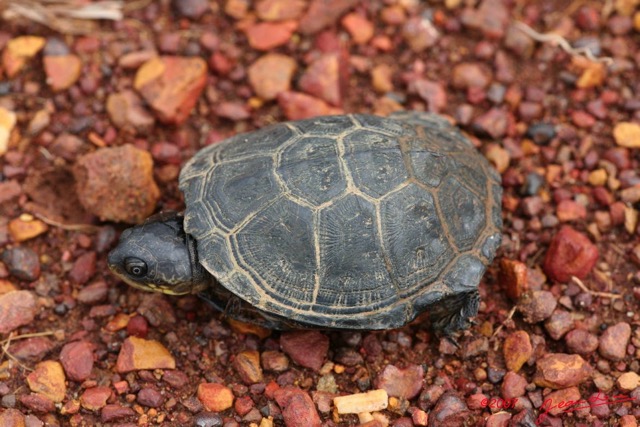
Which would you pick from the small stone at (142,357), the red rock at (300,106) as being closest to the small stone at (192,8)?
the red rock at (300,106)

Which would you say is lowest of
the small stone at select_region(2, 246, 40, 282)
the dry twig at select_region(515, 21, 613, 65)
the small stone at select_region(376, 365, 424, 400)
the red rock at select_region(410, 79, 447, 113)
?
the small stone at select_region(376, 365, 424, 400)

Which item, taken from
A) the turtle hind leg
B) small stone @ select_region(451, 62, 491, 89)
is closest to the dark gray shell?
the turtle hind leg

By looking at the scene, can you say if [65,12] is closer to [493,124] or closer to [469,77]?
[469,77]

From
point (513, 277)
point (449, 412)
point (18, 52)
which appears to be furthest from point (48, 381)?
point (513, 277)

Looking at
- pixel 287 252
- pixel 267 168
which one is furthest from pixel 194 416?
pixel 267 168

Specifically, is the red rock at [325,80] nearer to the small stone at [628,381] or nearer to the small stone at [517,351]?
the small stone at [517,351]

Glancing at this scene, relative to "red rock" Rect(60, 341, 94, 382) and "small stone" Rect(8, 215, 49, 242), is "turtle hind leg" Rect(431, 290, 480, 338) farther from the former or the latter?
"small stone" Rect(8, 215, 49, 242)
